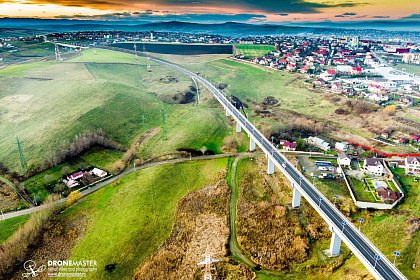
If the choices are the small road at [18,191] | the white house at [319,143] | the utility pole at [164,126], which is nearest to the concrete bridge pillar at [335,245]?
the white house at [319,143]

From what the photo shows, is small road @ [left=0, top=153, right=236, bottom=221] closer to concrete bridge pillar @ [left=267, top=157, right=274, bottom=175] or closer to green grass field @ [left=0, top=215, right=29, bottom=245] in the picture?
green grass field @ [left=0, top=215, right=29, bottom=245]

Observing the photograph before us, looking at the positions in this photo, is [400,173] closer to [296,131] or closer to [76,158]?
[296,131]

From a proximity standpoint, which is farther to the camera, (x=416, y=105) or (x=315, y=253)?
(x=416, y=105)

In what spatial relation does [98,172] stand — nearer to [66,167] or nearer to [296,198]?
[66,167]

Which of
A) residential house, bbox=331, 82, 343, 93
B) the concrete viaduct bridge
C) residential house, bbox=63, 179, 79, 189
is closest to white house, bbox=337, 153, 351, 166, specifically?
the concrete viaduct bridge

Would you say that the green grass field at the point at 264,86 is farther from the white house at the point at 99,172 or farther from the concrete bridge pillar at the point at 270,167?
the white house at the point at 99,172

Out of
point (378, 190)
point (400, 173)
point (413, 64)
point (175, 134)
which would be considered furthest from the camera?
point (413, 64)

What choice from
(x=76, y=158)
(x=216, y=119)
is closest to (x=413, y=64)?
(x=216, y=119)
